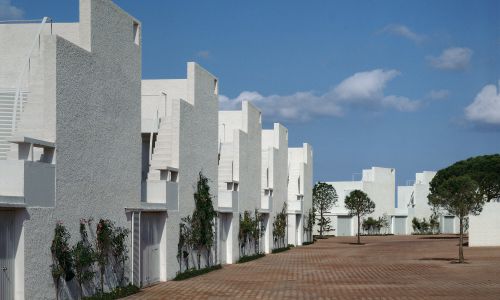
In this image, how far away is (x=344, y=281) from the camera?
2316 centimetres

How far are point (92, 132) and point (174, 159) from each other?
6.85 meters

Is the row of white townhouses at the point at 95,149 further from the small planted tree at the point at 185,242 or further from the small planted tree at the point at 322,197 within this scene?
the small planted tree at the point at 322,197

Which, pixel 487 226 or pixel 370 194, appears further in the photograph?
pixel 370 194

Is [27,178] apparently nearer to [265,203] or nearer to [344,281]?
[344,281]

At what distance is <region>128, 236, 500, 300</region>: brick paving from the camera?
19.2 meters

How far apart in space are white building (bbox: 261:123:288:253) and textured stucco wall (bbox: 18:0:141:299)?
21.8 metres

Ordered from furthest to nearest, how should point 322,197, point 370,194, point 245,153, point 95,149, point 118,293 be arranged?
point 370,194
point 322,197
point 245,153
point 118,293
point 95,149

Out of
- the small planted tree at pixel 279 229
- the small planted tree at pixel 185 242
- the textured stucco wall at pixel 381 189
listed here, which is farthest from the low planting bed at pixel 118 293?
the textured stucco wall at pixel 381 189

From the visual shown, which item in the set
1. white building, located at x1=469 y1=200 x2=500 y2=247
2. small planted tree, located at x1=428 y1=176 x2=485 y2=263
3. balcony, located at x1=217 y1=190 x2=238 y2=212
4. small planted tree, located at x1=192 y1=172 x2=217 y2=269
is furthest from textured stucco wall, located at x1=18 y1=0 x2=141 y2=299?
white building, located at x1=469 y1=200 x2=500 y2=247

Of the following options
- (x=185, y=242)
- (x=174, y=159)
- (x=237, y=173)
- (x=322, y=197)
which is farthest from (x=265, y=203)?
(x=322, y=197)

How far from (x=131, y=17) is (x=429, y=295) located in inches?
402

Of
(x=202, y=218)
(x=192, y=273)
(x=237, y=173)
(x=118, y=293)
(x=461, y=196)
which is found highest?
(x=237, y=173)

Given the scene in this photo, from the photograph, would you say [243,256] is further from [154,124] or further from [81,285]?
[81,285]

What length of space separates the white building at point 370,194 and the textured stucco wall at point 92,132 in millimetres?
64880
